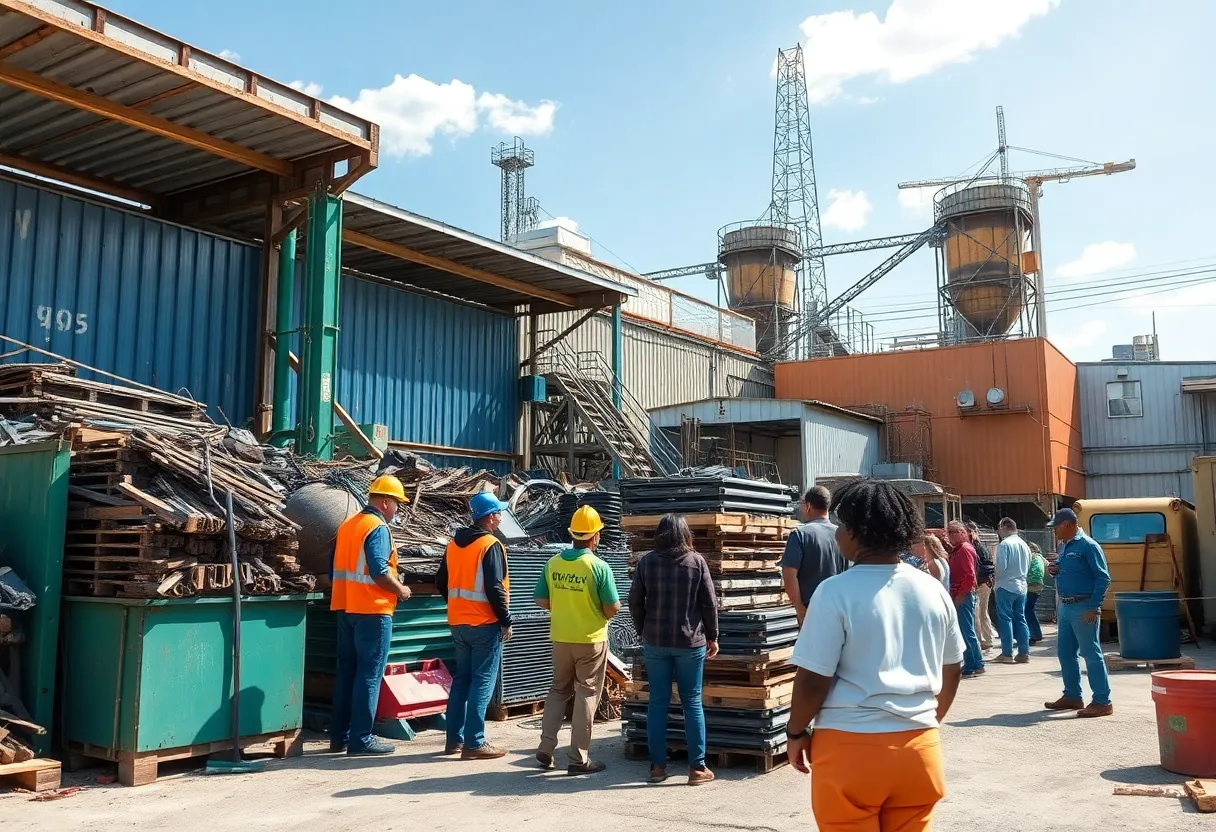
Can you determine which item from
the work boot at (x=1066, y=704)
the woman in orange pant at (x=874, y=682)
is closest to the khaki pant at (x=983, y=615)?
the work boot at (x=1066, y=704)

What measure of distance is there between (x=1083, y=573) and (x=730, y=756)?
12.7 ft

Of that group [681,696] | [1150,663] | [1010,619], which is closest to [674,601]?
[681,696]

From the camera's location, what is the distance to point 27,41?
36.8 feet

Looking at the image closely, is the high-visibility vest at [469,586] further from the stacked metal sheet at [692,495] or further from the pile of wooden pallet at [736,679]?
the stacked metal sheet at [692,495]

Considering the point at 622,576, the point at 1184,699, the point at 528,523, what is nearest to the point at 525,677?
the point at 622,576

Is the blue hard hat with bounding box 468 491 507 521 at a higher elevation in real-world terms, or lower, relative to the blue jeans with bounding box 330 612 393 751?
higher

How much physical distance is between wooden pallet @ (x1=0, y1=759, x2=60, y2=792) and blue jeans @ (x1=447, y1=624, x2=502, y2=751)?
2.73 meters

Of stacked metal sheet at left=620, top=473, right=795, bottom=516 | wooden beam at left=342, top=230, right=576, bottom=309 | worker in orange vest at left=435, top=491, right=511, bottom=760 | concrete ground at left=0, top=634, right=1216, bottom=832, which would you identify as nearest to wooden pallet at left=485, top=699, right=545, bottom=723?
concrete ground at left=0, top=634, right=1216, bottom=832

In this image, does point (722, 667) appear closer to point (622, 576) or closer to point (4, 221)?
point (622, 576)

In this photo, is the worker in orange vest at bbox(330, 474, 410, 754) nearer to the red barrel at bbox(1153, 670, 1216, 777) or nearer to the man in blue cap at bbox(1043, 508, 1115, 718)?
the red barrel at bbox(1153, 670, 1216, 777)

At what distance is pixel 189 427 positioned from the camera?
11.1 m

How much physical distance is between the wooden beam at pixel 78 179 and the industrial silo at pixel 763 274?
29560 millimetres

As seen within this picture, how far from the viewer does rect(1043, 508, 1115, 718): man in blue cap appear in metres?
9.20

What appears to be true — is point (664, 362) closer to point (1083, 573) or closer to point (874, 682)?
point (1083, 573)
